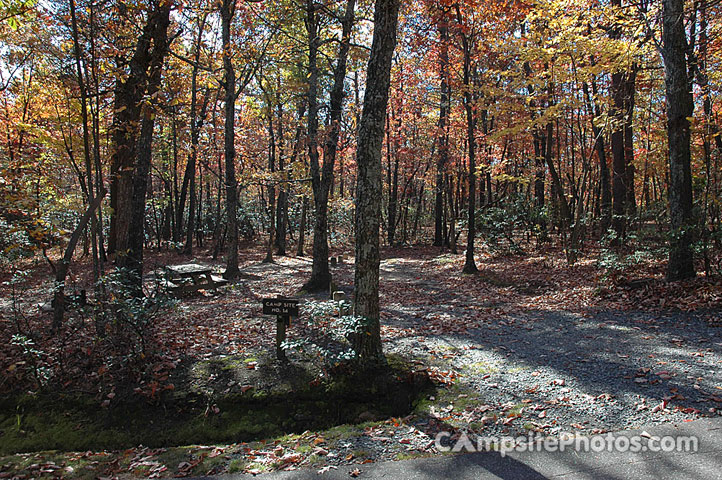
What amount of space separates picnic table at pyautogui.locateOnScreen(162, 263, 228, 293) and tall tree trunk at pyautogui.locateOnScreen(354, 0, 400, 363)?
767cm

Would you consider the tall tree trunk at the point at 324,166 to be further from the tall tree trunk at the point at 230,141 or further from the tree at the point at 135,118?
the tree at the point at 135,118

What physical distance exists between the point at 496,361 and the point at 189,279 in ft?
29.3

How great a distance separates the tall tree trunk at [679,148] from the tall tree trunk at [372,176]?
655 centimetres

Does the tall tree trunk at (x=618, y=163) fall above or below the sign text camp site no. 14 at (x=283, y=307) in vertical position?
above

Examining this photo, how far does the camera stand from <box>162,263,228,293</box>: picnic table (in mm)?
10984

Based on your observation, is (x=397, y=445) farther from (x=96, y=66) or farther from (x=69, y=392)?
(x=96, y=66)

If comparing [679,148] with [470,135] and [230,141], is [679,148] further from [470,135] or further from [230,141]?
[230,141]

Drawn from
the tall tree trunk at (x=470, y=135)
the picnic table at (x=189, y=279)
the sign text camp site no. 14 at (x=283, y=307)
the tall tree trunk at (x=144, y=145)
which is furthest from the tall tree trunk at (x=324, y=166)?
the sign text camp site no. 14 at (x=283, y=307)

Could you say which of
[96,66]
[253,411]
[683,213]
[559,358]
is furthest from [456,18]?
[253,411]

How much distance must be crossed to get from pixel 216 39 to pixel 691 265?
678 inches

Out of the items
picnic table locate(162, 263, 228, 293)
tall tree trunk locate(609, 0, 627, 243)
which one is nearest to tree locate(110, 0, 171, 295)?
picnic table locate(162, 263, 228, 293)

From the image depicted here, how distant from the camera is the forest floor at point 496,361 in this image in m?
3.73

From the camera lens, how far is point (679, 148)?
7867mm

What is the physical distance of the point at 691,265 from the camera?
789 cm
